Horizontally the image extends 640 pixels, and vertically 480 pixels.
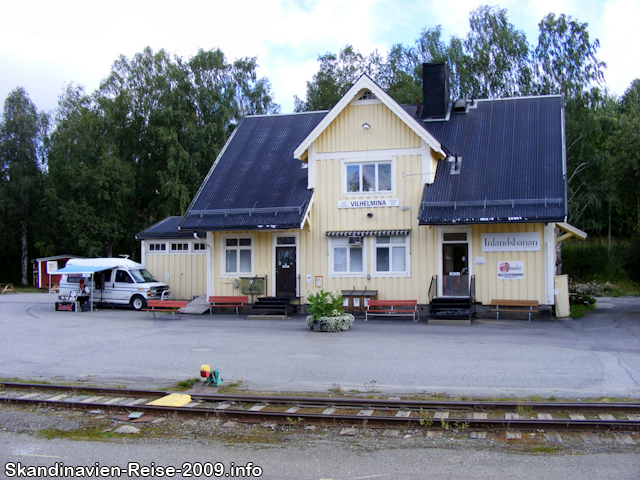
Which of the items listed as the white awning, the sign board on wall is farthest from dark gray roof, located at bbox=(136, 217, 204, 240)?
the sign board on wall

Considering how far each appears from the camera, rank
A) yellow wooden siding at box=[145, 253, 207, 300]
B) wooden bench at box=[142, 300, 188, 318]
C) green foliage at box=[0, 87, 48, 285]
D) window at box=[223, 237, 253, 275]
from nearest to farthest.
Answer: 1. wooden bench at box=[142, 300, 188, 318]
2. window at box=[223, 237, 253, 275]
3. yellow wooden siding at box=[145, 253, 207, 300]
4. green foliage at box=[0, 87, 48, 285]

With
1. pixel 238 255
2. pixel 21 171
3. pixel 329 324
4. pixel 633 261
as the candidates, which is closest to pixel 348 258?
pixel 238 255

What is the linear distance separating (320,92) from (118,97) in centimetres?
1609

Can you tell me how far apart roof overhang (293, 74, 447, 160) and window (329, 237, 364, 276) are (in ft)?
12.5

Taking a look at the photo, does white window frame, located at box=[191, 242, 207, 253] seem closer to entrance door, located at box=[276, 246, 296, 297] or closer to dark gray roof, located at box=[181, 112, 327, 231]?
dark gray roof, located at box=[181, 112, 327, 231]

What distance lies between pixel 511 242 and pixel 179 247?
15650 millimetres

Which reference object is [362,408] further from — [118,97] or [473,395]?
[118,97]

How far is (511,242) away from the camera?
805 inches

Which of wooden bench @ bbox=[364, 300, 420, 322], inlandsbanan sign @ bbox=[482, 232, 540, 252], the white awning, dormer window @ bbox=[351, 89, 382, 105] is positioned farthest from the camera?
the white awning

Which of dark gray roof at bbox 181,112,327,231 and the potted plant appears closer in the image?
the potted plant

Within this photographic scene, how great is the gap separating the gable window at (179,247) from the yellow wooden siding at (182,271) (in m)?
0.24

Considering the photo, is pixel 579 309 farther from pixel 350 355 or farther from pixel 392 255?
pixel 350 355

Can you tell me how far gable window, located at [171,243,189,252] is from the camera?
2809 cm

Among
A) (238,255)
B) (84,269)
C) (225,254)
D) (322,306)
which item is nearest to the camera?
(322,306)
